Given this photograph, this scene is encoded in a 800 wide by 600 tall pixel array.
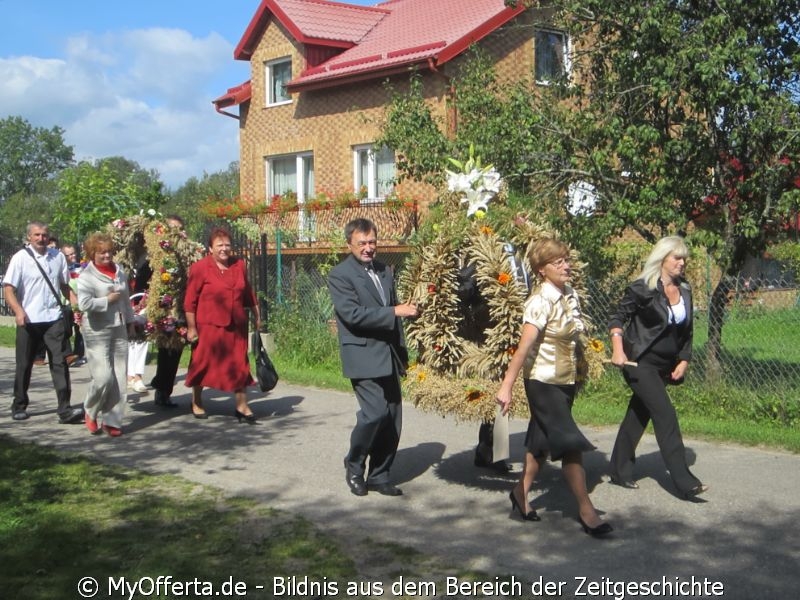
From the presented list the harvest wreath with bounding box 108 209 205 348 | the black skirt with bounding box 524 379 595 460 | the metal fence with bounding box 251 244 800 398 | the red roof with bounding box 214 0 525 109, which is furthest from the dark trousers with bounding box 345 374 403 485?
the red roof with bounding box 214 0 525 109

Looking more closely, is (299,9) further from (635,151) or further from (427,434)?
Answer: (427,434)

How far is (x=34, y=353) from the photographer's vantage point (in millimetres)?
10664

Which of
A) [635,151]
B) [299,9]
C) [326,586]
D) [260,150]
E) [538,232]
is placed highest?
[299,9]

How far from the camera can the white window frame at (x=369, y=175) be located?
23.2 m

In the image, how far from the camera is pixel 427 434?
9.63 meters

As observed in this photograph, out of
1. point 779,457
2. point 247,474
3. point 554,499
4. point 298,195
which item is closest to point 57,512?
point 247,474

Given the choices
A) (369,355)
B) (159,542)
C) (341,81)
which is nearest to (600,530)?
(369,355)

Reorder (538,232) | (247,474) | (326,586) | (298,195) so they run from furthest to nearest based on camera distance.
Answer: (298,195) → (247,474) → (538,232) → (326,586)

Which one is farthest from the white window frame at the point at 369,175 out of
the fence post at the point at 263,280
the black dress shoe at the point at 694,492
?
the black dress shoe at the point at 694,492

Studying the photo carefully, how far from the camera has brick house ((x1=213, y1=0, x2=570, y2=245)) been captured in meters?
22.0

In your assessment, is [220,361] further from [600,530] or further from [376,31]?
[376,31]

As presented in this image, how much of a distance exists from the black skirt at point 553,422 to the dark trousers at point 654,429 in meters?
0.89

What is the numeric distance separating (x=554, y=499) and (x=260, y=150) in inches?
814

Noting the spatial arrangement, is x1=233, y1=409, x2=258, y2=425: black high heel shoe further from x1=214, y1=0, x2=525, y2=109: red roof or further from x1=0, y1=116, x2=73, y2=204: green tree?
x1=0, y1=116, x2=73, y2=204: green tree
